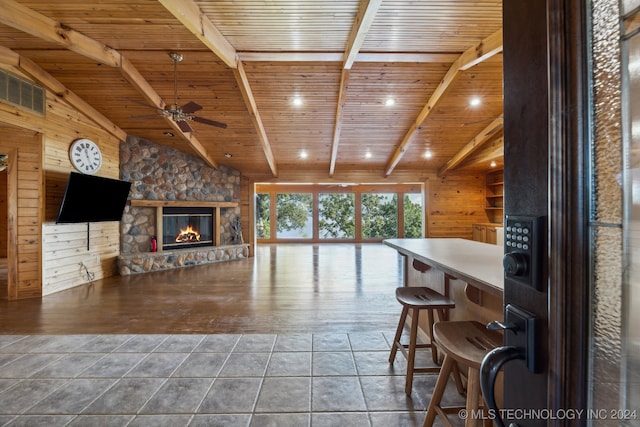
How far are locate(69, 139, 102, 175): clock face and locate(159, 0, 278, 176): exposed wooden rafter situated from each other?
2761 mm

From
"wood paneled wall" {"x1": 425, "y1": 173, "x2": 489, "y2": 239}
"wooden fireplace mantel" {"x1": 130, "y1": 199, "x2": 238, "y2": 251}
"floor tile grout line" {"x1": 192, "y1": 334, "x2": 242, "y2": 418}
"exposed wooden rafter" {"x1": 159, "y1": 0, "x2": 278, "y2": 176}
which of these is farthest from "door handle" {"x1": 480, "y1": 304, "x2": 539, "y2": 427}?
"wood paneled wall" {"x1": 425, "y1": 173, "x2": 489, "y2": 239}

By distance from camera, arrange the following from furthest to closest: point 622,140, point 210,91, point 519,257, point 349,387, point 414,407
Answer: point 210,91, point 349,387, point 414,407, point 519,257, point 622,140

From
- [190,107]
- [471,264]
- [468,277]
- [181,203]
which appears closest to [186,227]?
[181,203]

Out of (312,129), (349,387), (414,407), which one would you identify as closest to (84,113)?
(312,129)

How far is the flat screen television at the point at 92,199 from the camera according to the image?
4.29 meters

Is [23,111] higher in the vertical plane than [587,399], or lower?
higher

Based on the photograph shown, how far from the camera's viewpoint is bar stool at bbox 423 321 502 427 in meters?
1.20

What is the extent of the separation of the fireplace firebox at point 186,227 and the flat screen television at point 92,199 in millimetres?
1177

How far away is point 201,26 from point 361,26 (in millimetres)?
1645

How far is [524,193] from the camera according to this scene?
639mm

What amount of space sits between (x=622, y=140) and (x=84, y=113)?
6.31 metres

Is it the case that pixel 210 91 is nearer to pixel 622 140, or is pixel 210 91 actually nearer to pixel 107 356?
pixel 107 356

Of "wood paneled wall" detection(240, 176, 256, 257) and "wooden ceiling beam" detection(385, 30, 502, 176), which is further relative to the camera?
"wood paneled wall" detection(240, 176, 256, 257)

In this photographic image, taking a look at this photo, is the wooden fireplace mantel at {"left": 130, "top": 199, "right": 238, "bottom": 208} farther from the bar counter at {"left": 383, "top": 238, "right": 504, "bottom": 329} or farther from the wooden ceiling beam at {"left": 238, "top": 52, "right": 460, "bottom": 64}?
the bar counter at {"left": 383, "top": 238, "right": 504, "bottom": 329}
